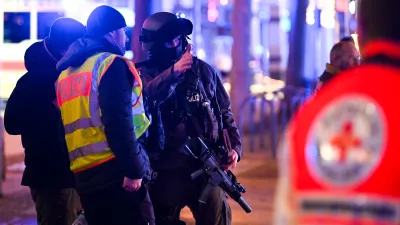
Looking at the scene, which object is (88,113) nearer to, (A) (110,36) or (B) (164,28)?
(A) (110,36)

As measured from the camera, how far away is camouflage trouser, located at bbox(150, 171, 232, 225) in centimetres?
546

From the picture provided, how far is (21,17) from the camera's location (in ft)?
80.0

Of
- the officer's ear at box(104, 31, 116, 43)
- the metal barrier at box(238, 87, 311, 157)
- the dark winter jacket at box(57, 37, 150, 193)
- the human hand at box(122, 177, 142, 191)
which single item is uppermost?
the officer's ear at box(104, 31, 116, 43)

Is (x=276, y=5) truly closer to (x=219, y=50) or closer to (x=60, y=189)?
(x=219, y=50)

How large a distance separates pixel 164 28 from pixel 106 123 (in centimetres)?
111

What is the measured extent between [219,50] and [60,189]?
42.3 metres

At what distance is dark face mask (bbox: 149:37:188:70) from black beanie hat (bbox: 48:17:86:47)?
582 millimetres

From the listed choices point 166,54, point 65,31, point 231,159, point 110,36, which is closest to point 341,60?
point 231,159

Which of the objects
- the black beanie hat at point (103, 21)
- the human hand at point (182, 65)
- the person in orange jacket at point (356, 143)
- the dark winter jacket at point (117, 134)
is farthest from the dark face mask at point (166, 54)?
the person in orange jacket at point (356, 143)

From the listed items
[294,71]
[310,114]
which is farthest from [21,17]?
[310,114]

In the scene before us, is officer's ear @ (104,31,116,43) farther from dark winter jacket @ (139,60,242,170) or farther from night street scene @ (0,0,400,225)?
dark winter jacket @ (139,60,242,170)

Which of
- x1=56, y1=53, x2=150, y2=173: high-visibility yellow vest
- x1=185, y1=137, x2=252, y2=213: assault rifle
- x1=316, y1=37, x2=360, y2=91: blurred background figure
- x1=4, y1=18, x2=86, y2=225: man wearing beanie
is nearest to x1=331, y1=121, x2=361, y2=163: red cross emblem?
x1=56, y1=53, x2=150, y2=173: high-visibility yellow vest

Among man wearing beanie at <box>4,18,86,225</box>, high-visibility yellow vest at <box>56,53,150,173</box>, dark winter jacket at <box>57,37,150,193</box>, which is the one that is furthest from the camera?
man wearing beanie at <box>4,18,86,225</box>

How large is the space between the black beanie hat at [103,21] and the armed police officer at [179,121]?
1.98 ft
